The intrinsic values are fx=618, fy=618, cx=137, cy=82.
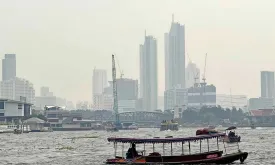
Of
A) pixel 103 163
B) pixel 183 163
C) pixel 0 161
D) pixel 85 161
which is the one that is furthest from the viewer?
pixel 0 161

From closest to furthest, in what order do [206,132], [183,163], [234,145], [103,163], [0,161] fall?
[183,163]
[206,132]
[103,163]
[0,161]
[234,145]

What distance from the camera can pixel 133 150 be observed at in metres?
59.8

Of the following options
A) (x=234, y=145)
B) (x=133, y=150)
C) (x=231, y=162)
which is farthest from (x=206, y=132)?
(x=234, y=145)

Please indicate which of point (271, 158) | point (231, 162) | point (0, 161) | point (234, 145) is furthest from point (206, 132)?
point (234, 145)

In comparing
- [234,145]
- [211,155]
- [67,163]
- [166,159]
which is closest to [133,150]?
[166,159]

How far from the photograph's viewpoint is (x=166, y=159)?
58250 millimetres

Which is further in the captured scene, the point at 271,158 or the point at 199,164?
the point at 271,158

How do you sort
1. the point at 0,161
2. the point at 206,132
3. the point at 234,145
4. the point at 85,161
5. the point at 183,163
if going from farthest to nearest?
the point at 234,145
the point at 0,161
the point at 85,161
the point at 206,132
the point at 183,163

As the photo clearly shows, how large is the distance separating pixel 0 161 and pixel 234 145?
41.5 meters

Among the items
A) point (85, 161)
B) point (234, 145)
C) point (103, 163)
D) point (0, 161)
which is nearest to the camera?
point (103, 163)

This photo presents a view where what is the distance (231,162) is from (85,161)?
1845 cm

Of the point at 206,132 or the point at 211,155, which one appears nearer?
the point at 211,155

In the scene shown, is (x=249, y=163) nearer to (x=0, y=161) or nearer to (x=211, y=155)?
(x=211, y=155)

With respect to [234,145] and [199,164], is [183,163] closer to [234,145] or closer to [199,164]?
[199,164]
